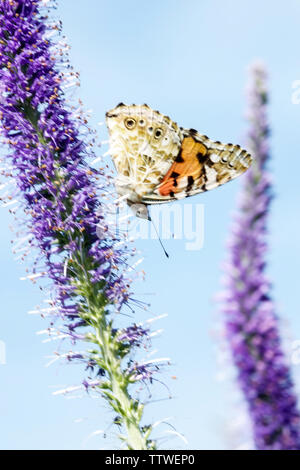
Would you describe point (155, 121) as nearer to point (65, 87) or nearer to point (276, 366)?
point (65, 87)

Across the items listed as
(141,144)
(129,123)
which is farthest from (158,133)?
(129,123)

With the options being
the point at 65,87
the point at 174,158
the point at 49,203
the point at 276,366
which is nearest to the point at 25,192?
the point at 49,203

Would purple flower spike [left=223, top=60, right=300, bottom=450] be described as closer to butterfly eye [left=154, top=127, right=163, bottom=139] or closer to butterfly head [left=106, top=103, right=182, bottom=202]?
butterfly head [left=106, top=103, right=182, bottom=202]

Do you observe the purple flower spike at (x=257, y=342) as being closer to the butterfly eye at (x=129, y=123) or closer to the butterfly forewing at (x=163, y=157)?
the butterfly forewing at (x=163, y=157)

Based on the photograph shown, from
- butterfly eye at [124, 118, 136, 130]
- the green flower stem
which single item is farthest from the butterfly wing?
the green flower stem

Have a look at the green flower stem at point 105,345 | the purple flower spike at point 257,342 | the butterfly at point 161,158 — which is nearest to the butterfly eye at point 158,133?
the butterfly at point 161,158
